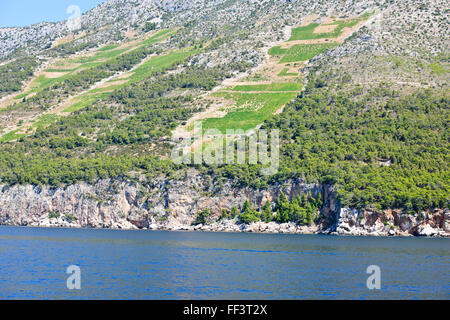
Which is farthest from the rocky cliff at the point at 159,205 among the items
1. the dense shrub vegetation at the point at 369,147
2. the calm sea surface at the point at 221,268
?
the calm sea surface at the point at 221,268

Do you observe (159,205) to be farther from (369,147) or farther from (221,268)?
(221,268)

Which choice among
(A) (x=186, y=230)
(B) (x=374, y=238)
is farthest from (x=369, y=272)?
(A) (x=186, y=230)

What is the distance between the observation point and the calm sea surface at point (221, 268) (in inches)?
1610

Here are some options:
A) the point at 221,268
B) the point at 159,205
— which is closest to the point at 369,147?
the point at 159,205

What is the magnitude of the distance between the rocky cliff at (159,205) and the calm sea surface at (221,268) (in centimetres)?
1854

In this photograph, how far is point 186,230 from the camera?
10562 centimetres

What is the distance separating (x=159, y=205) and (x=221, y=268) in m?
57.7

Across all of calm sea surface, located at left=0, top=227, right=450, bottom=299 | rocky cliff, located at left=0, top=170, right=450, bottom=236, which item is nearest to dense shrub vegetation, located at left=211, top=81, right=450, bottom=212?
rocky cliff, located at left=0, top=170, right=450, bottom=236

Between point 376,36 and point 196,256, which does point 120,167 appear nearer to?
point 196,256

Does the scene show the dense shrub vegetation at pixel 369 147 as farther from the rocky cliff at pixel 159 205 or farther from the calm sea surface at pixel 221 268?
the calm sea surface at pixel 221 268

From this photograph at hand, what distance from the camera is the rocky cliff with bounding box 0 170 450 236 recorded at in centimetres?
9862

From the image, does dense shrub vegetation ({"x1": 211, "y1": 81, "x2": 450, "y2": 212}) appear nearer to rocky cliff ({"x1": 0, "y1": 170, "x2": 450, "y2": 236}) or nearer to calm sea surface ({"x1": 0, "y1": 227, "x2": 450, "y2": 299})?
rocky cliff ({"x1": 0, "y1": 170, "x2": 450, "y2": 236})

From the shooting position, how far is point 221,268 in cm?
5209
